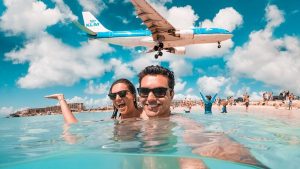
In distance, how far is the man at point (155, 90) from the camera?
507cm

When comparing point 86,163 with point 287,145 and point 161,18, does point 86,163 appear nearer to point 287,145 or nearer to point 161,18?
point 287,145

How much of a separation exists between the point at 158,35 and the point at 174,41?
1.89 metres

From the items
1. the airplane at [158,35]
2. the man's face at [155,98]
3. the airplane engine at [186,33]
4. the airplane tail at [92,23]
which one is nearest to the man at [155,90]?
the man's face at [155,98]

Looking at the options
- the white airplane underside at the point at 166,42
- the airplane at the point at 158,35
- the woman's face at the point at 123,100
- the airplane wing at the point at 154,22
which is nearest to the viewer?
the woman's face at the point at 123,100

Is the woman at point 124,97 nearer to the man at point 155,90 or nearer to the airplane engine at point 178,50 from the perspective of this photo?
the man at point 155,90

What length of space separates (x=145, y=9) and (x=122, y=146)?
97.3ft

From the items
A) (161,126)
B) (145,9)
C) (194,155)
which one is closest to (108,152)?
(194,155)

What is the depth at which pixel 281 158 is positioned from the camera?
344 cm

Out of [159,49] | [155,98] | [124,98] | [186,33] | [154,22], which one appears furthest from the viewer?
[159,49]

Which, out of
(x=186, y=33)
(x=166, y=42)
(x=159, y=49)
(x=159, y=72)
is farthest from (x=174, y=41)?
(x=159, y=72)

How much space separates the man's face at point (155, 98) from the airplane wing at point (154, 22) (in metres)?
26.5

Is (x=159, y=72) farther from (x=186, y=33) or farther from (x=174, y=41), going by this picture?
(x=174, y=41)

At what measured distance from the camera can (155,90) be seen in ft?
16.7

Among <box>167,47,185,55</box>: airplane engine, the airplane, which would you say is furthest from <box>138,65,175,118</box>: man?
<box>167,47,185,55</box>: airplane engine
